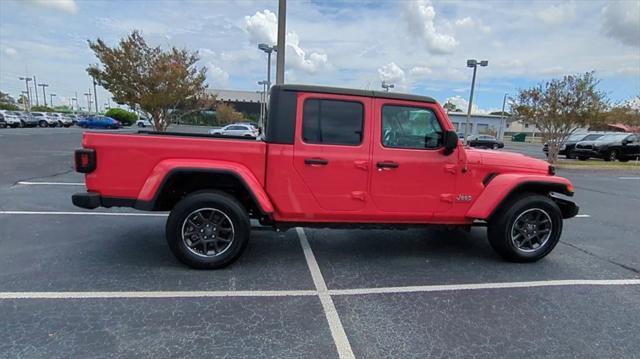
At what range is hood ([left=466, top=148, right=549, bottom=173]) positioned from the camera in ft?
14.1

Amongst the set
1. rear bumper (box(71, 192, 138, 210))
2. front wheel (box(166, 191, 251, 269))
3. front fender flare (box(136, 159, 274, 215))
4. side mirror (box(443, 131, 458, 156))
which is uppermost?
side mirror (box(443, 131, 458, 156))

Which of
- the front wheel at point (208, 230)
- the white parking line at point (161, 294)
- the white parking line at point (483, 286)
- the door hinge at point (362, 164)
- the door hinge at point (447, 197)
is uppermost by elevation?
the door hinge at point (362, 164)

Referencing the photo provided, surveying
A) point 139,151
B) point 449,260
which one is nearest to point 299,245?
point 449,260

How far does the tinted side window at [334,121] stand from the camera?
396cm

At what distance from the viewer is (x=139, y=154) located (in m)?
3.76

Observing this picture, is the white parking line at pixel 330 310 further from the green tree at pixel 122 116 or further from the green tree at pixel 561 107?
the green tree at pixel 122 116

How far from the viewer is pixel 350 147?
3982 millimetres

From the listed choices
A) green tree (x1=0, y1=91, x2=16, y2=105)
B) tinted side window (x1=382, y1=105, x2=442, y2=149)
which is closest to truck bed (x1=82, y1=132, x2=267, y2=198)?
tinted side window (x1=382, y1=105, x2=442, y2=149)

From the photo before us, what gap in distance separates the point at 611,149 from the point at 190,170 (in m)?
25.5

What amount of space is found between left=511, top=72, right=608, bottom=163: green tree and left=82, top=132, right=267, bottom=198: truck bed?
57.0 feet

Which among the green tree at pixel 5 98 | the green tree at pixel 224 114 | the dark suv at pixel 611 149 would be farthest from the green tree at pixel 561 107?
the green tree at pixel 5 98

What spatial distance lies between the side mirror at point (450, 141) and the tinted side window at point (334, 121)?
96cm

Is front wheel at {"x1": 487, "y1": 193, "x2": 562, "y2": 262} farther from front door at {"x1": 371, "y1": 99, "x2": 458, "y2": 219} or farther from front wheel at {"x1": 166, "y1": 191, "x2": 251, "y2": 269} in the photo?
front wheel at {"x1": 166, "y1": 191, "x2": 251, "y2": 269}

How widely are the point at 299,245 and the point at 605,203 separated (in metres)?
8.02
